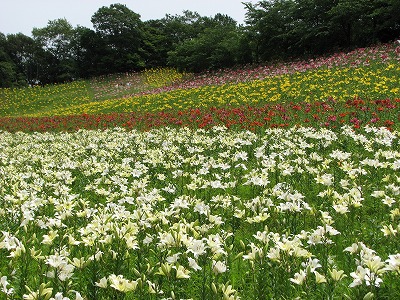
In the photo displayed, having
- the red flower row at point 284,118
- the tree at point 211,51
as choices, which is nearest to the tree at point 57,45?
the tree at point 211,51

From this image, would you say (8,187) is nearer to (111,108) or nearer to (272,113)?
(272,113)

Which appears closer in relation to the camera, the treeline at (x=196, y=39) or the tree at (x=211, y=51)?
the treeline at (x=196, y=39)

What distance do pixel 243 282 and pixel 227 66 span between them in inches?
1245

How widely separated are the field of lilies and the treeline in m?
3.55

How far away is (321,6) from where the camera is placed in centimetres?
2777

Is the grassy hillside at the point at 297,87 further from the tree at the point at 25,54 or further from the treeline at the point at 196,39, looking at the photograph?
the tree at the point at 25,54

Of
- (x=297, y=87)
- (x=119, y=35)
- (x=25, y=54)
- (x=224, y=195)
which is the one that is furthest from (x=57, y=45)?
(x=224, y=195)

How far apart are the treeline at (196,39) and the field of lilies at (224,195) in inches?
140

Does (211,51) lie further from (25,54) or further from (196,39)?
(25,54)

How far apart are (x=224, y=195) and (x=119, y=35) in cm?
5667

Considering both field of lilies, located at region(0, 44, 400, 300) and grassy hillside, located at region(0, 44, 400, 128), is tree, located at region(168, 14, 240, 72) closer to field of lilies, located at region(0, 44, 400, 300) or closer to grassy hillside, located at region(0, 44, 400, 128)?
grassy hillside, located at region(0, 44, 400, 128)

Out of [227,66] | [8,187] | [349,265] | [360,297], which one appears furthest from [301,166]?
[227,66]

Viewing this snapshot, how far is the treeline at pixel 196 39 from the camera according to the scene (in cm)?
2716

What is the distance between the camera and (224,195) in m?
6.30
